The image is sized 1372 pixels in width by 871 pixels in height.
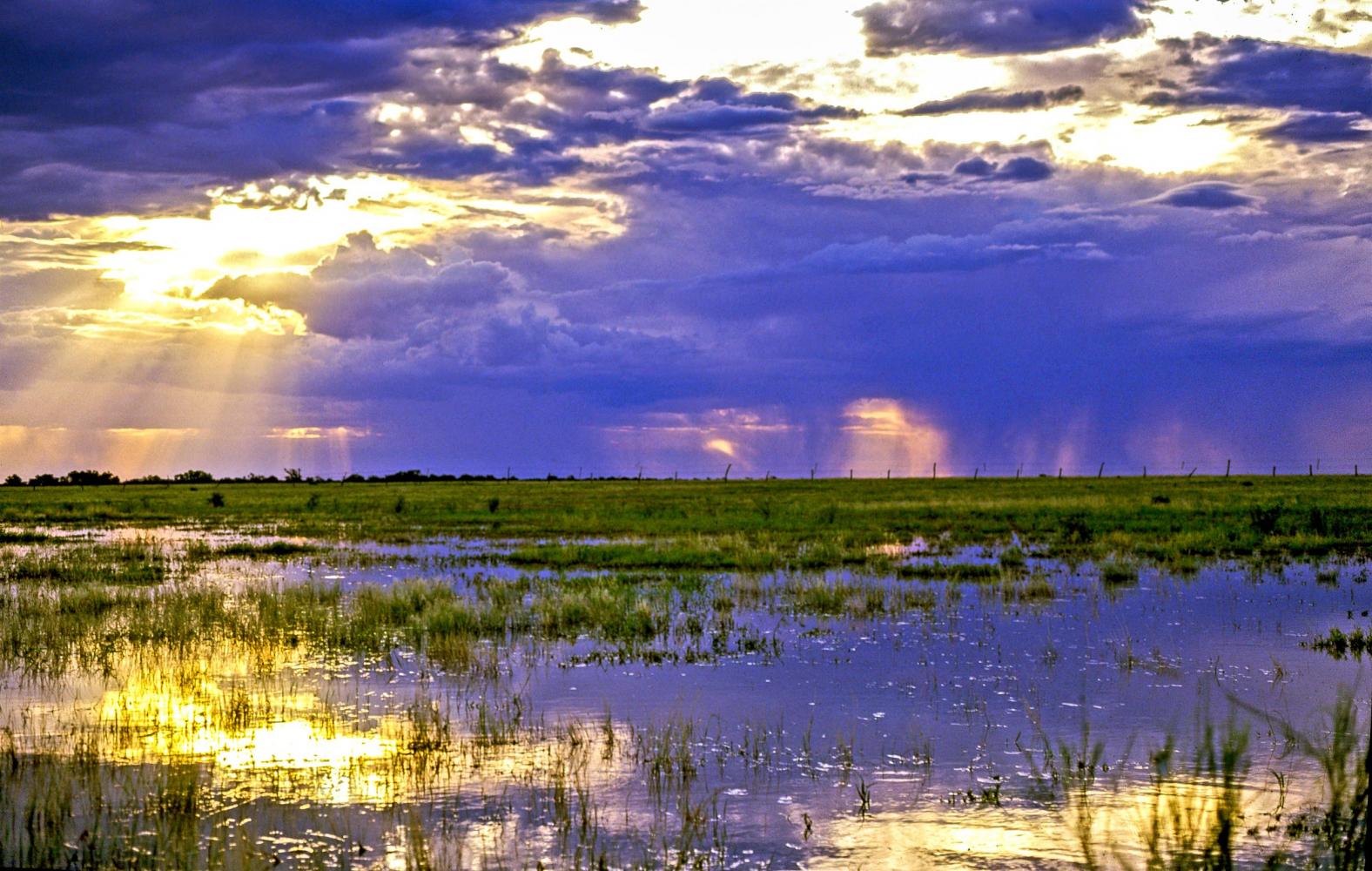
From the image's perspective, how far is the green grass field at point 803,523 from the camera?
99.8ft

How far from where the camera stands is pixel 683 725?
39.0 feet

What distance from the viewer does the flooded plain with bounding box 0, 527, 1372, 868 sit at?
8617 mm

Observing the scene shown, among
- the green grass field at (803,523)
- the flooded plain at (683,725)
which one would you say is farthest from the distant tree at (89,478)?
the flooded plain at (683,725)

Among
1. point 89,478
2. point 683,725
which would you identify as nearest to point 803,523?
point 683,725

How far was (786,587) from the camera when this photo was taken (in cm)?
2345

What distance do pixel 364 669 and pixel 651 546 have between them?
58.1 feet

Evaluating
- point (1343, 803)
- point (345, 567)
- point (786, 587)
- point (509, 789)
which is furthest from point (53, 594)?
point (1343, 803)

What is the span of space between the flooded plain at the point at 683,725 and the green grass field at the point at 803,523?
697 cm

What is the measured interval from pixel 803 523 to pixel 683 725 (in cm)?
3002

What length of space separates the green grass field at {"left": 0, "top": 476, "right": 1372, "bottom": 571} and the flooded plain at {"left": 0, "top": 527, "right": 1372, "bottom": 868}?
274 inches

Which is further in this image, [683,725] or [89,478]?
[89,478]

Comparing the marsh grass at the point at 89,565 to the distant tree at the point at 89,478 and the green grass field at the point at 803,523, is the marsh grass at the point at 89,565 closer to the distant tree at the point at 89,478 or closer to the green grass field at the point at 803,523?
the green grass field at the point at 803,523

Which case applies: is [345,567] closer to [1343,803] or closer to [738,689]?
[738,689]

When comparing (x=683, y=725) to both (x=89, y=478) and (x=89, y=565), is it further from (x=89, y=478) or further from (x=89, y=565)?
(x=89, y=478)
